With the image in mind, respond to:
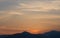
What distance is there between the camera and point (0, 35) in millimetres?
25250

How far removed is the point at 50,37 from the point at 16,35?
8.31ft

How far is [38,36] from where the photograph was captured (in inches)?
1000

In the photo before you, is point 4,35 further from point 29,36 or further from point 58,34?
point 58,34

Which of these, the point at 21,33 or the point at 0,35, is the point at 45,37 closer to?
the point at 21,33

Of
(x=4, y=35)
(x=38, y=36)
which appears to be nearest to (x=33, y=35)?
(x=38, y=36)

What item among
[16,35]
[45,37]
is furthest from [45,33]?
[16,35]

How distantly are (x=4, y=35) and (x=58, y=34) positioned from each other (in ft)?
13.4

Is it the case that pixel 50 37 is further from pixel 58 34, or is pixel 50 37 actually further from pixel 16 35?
pixel 16 35

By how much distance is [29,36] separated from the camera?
25.6 meters

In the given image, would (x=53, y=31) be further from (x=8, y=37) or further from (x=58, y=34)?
(x=8, y=37)

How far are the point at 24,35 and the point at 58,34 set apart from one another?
2.57 meters

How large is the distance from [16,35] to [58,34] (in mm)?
3151

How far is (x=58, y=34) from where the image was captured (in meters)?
25.6

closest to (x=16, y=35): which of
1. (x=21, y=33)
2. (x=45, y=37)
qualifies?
(x=21, y=33)
